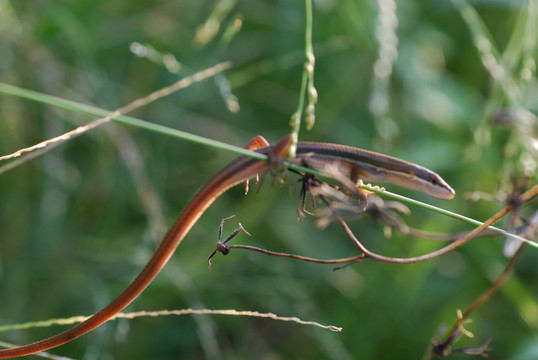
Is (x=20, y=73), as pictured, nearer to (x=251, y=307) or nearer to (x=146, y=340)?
(x=146, y=340)

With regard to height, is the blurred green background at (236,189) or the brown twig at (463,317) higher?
the blurred green background at (236,189)

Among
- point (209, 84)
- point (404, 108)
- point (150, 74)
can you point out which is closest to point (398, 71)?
point (404, 108)

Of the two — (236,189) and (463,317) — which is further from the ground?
(236,189)

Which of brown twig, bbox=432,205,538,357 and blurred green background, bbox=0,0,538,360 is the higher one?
blurred green background, bbox=0,0,538,360

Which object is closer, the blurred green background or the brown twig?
the brown twig

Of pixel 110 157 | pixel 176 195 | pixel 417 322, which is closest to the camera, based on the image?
pixel 417 322

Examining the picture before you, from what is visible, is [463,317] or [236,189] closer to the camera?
[463,317]

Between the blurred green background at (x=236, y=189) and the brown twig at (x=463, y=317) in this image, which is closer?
the brown twig at (x=463, y=317)

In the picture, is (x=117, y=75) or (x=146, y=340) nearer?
(x=146, y=340)
